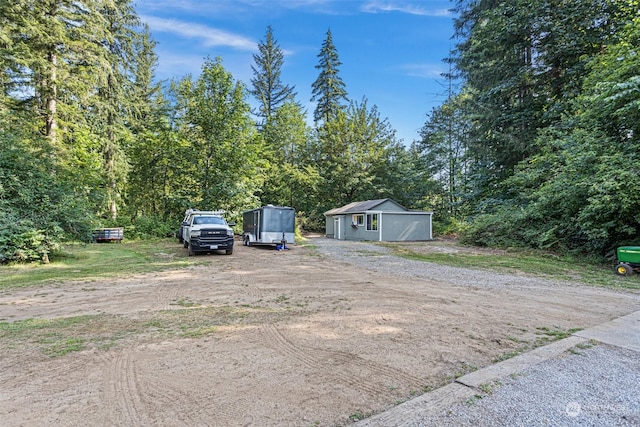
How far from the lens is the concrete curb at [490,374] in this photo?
2250 millimetres

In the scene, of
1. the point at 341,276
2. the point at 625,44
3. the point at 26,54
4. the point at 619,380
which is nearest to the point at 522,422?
the point at 619,380

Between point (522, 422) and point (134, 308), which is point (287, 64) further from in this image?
point (522, 422)

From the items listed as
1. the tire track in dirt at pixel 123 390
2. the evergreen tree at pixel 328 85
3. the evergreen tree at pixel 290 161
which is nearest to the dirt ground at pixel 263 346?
the tire track in dirt at pixel 123 390

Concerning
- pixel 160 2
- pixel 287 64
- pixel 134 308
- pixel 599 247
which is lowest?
pixel 134 308

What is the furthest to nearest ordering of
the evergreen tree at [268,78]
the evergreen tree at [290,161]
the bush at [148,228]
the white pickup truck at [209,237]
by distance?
the evergreen tree at [268,78] → the evergreen tree at [290,161] → the bush at [148,228] → the white pickup truck at [209,237]

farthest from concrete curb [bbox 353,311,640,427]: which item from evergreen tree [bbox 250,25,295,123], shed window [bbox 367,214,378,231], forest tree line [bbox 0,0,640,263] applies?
evergreen tree [bbox 250,25,295,123]

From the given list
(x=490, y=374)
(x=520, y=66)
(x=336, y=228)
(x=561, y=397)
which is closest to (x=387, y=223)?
(x=336, y=228)

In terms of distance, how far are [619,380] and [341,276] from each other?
566 cm

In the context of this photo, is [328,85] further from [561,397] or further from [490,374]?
[561,397]

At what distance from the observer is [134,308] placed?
5062 millimetres

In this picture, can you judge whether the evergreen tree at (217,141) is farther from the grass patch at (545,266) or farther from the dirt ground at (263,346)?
the dirt ground at (263,346)

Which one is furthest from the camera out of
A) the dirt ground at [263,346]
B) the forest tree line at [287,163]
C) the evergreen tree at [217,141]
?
the evergreen tree at [217,141]

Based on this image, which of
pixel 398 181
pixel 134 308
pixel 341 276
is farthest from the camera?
pixel 398 181

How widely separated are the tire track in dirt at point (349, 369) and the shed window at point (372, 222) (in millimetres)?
19312
